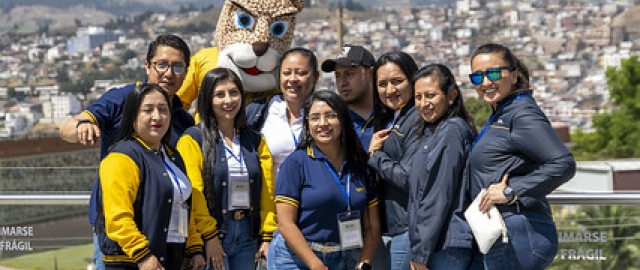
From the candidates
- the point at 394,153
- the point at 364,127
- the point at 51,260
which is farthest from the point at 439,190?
the point at 51,260

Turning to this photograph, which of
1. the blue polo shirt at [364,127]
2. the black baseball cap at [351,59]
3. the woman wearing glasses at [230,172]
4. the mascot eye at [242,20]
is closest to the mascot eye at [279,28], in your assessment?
the mascot eye at [242,20]

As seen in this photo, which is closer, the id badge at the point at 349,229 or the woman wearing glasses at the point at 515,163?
the woman wearing glasses at the point at 515,163

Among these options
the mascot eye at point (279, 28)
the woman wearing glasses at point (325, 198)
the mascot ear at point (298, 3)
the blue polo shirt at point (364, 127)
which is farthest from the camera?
the mascot ear at point (298, 3)

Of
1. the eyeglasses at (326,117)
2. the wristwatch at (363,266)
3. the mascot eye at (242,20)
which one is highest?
the mascot eye at (242,20)

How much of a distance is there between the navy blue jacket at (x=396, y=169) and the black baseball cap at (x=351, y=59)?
0.31 m

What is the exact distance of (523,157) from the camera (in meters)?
3.24

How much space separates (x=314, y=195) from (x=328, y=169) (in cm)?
12

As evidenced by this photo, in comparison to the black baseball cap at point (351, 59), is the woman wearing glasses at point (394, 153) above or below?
below

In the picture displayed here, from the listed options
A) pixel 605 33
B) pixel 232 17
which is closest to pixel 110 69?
pixel 605 33

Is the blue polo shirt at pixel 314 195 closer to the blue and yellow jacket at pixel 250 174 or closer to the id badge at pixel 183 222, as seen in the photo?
the blue and yellow jacket at pixel 250 174

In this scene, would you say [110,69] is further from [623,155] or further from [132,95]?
[132,95]

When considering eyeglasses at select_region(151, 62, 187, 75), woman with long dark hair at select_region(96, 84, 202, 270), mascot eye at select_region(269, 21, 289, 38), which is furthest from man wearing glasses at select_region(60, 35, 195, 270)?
mascot eye at select_region(269, 21, 289, 38)

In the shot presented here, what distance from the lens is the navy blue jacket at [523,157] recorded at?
10.4 feet

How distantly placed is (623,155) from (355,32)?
54.7 m
